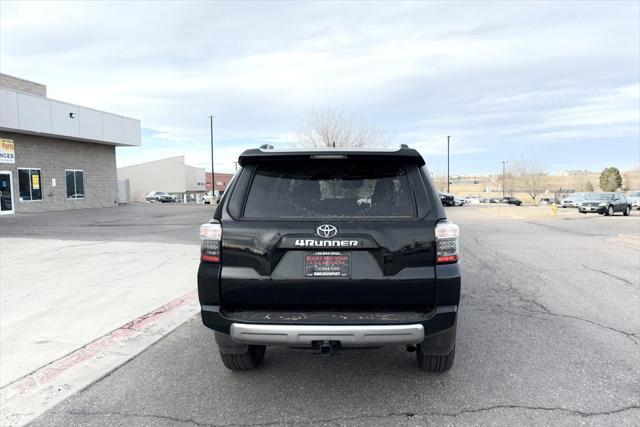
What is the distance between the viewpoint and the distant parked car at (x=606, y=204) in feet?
99.3

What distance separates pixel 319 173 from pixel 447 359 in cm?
185

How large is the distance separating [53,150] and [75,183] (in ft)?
9.34

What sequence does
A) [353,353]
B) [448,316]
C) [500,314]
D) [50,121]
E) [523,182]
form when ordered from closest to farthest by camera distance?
[448,316]
[353,353]
[500,314]
[50,121]
[523,182]

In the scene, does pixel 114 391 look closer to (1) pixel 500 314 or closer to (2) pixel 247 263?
(2) pixel 247 263

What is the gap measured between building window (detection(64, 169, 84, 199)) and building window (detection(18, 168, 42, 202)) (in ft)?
7.90

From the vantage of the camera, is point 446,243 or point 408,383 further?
point 408,383

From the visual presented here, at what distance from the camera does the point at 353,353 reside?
456 centimetres

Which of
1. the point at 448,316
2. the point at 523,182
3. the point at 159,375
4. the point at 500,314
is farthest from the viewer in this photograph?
the point at 523,182

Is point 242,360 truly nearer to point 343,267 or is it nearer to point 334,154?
point 343,267

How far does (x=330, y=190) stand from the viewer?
3445 millimetres

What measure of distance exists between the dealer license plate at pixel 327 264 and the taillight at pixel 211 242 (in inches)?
25.2

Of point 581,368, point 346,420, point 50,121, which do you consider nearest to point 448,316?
point 346,420

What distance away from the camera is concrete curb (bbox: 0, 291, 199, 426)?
3543 mm

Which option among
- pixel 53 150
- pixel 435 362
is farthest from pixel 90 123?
pixel 435 362
